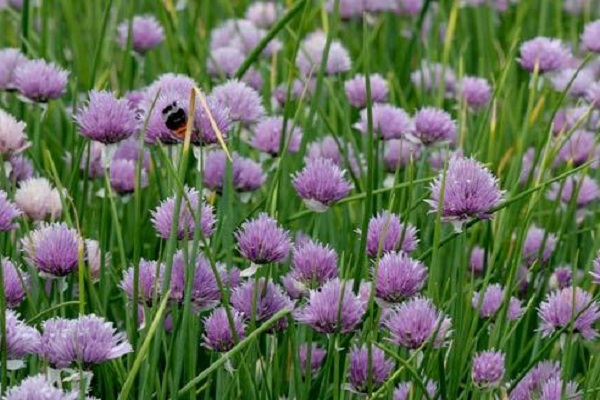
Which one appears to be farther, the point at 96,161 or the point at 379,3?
the point at 379,3

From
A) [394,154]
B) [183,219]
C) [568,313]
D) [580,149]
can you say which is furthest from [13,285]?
[580,149]

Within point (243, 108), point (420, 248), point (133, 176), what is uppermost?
point (243, 108)

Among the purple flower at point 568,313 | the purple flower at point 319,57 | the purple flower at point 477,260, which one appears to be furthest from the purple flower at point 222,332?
the purple flower at point 319,57

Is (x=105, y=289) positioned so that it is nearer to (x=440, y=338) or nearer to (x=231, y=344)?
(x=231, y=344)

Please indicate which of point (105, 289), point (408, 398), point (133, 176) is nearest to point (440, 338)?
point (408, 398)

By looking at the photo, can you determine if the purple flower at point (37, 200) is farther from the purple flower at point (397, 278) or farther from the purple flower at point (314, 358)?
the purple flower at point (397, 278)

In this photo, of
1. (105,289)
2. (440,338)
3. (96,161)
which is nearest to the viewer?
(440,338)
